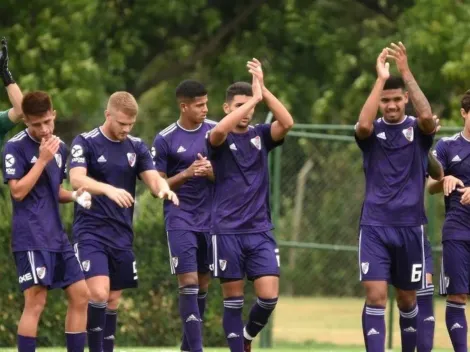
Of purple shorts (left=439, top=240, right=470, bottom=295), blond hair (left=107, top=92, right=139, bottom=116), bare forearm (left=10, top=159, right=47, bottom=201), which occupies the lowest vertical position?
purple shorts (left=439, top=240, right=470, bottom=295)

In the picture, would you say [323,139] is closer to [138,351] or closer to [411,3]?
[138,351]

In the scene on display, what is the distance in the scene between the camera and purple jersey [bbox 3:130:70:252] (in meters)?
10.1

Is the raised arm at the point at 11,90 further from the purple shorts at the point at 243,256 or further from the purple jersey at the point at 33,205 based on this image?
the purple shorts at the point at 243,256

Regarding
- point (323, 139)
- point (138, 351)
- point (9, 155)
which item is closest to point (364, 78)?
point (323, 139)

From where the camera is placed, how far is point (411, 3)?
1027 inches

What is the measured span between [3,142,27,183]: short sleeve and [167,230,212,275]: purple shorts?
206 centimetres

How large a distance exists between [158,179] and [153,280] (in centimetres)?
562

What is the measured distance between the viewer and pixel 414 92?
10742mm

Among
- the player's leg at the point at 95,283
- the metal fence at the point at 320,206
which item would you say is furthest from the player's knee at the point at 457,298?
the metal fence at the point at 320,206

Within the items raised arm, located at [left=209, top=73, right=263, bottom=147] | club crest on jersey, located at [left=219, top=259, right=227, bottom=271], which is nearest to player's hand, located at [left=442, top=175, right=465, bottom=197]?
raised arm, located at [left=209, top=73, right=263, bottom=147]

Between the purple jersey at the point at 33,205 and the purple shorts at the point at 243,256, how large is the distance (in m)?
1.44

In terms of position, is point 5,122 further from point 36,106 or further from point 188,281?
point 188,281

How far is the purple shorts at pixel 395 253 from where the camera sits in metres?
10.8

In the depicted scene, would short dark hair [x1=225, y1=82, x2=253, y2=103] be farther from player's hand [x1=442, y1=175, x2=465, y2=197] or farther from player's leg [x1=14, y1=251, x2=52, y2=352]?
player's leg [x1=14, y1=251, x2=52, y2=352]
